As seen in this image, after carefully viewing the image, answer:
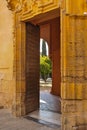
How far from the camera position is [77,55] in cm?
501

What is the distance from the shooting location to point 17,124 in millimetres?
5723

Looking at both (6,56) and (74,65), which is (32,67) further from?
(74,65)

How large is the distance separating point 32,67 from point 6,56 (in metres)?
0.87

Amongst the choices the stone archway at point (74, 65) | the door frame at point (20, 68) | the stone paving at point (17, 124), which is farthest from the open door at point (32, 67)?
the stone archway at point (74, 65)

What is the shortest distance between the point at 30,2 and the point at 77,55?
207 cm

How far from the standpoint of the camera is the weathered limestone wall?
7.32 metres

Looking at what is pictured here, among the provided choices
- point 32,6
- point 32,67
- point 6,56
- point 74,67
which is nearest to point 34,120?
point 32,67

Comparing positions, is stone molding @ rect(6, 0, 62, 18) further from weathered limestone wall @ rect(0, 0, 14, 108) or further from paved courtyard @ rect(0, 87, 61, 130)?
paved courtyard @ rect(0, 87, 61, 130)

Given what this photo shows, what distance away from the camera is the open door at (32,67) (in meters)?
6.88

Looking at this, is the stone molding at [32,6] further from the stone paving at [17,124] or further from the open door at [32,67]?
the stone paving at [17,124]

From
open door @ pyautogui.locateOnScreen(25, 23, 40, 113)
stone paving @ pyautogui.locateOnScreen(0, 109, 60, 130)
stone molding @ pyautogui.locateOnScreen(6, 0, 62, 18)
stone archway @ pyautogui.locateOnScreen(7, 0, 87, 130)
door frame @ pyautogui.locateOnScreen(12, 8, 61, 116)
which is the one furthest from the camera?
open door @ pyautogui.locateOnScreen(25, 23, 40, 113)

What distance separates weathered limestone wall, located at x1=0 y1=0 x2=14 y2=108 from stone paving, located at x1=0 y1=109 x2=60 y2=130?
867 millimetres

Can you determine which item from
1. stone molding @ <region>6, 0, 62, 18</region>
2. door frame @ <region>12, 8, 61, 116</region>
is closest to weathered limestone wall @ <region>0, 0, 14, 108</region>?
door frame @ <region>12, 8, 61, 116</region>

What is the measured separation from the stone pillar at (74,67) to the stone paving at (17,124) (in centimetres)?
70
